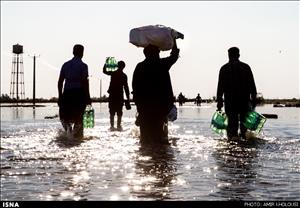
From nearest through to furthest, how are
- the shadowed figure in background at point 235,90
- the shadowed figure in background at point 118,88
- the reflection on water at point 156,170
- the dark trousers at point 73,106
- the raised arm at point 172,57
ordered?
1. the reflection on water at point 156,170
2. the raised arm at point 172,57
3. the dark trousers at point 73,106
4. the shadowed figure in background at point 235,90
5. the shadowed figure in background at point 118,88

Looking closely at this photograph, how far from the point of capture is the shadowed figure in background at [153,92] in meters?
10.1

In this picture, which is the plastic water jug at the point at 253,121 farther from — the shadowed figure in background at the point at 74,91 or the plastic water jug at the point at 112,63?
the plastic water jug at the point at 112,63

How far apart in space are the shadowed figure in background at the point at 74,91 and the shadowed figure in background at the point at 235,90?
2.88 m

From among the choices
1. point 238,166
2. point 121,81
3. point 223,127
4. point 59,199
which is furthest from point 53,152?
point 121,81

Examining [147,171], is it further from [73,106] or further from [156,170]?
[73,106]

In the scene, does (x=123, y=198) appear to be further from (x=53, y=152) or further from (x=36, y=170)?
(x=53, y=152)

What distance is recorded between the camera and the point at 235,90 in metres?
12.9

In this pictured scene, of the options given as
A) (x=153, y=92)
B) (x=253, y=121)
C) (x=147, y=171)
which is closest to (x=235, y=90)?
(x=253, y=121)

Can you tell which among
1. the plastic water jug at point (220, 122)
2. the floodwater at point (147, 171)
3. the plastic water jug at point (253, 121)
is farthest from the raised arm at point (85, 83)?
the plastic water jug at point (253, 121)

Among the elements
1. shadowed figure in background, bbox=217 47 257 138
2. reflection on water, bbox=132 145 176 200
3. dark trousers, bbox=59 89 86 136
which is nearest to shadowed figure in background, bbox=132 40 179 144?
reflection on water, bbox=132 145 176 200

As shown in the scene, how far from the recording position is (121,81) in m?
16.7

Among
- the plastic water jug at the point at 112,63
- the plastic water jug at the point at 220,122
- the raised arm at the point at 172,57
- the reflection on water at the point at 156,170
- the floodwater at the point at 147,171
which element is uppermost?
the plastic water jug at the point at 112,63

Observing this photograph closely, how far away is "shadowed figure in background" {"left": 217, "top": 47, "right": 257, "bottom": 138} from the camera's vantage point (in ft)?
41.8

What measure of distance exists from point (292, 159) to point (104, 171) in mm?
2943
